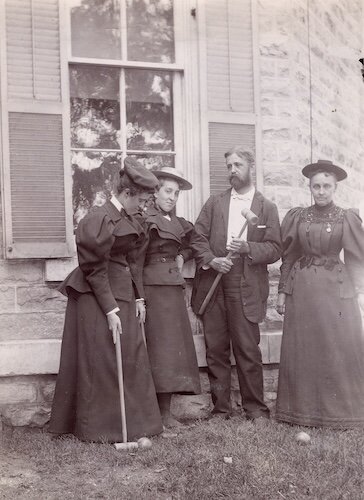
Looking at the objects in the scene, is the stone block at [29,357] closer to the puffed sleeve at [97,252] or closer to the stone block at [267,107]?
the puffed sleeve at [97,252]

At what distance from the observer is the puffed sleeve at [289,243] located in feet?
18.3

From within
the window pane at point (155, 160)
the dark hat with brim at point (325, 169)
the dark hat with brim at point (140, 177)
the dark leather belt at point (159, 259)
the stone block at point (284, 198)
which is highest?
the window pane at point (155, 160)

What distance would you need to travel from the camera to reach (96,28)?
5.84 m

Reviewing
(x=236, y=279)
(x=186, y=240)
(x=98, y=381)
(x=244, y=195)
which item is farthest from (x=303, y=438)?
(x=244, y=195)

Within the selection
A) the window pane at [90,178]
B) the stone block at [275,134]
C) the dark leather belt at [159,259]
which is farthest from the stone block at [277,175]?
the window pane at [90,178]

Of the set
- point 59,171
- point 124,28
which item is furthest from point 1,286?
point 124,28

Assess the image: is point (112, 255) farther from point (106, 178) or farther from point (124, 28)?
point (124, 28)

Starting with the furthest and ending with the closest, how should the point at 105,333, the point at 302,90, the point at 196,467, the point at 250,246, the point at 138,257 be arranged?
the point at 302,90, the point at 250,246, the point at 138,257, the point at 105,333, the point at 196,467

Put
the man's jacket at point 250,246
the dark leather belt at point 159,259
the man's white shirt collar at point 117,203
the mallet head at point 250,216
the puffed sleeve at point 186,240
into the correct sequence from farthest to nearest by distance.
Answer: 1. the puffed sleeve at point 186,240
2. the man's jacket at point 250,246
3. the dark leather belt at point 159,259
4. the mallet head at point 250,216
5. the man's white shirt collar at point 117,203

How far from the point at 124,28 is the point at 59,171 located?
1346mm

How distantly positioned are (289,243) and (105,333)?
165 centimetres

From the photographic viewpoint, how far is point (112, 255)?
5004 millimetres

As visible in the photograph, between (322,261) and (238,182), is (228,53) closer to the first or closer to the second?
(238,182)

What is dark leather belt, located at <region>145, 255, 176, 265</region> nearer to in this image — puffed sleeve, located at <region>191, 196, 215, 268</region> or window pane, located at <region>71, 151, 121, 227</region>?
puffed sleeve, located at <region>191, 196, 215, 268</region>
